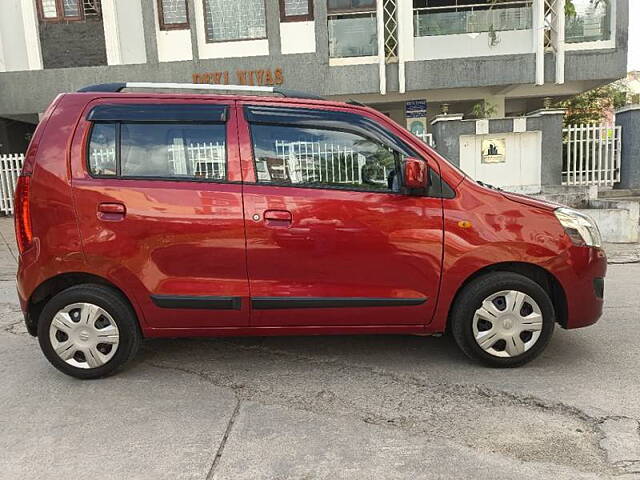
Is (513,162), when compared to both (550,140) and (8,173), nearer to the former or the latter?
(550,140)

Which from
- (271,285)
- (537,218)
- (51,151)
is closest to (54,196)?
(51,151)

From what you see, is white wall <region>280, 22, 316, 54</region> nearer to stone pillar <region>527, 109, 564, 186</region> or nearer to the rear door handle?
stone pillar <region>527, 109, 564, 186</region>

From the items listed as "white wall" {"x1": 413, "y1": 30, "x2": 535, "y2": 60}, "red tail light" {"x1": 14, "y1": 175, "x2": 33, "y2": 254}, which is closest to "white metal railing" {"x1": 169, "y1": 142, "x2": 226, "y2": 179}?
"red tail light" {"x1": 14, "y1": 175, "x2": 33, "y2": 254}

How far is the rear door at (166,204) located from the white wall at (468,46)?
11.5m

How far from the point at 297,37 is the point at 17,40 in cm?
761

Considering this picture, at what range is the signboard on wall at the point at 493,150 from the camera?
34.9 ft

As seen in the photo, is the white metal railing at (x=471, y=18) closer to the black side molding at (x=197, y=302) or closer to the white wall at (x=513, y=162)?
the white wall at (x=513, y=162)

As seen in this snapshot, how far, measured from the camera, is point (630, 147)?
38.3ft

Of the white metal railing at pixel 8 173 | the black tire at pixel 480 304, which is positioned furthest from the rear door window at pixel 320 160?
the white metal railing at pixel 8 173

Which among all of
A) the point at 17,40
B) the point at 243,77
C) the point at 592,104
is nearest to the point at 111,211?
the point at 243,77

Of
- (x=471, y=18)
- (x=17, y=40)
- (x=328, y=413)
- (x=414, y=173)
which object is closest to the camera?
(x=328, y=413)

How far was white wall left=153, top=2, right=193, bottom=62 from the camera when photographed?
13.9 meters

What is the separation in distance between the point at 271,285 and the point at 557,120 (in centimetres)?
911

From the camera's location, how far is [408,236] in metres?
3.52
